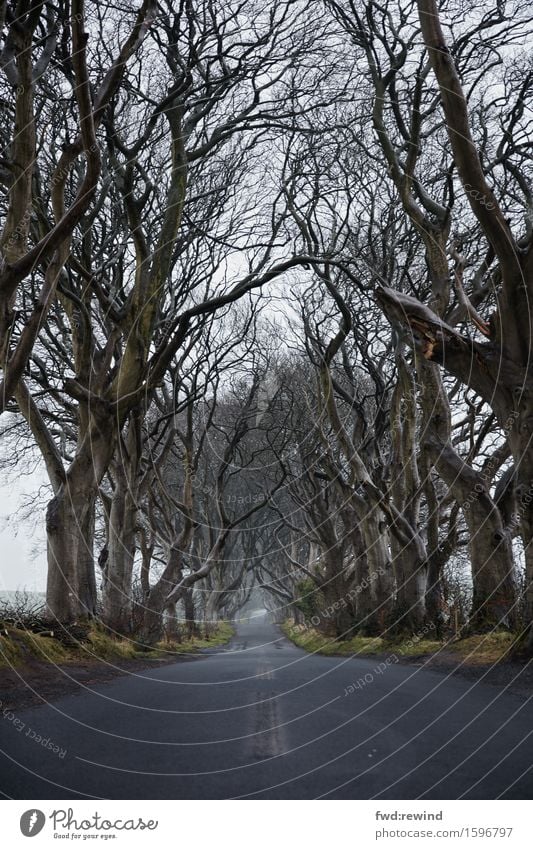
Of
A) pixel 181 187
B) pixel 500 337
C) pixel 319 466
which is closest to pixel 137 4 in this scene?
pixel 181 187

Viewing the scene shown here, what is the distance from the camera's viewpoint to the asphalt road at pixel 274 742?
198 cm

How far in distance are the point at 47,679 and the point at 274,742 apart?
39.2 inches

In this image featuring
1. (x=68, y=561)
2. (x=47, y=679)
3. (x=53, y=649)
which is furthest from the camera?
(x=68, y=561)

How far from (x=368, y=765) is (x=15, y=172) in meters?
4.74

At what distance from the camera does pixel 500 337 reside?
12.9 feet

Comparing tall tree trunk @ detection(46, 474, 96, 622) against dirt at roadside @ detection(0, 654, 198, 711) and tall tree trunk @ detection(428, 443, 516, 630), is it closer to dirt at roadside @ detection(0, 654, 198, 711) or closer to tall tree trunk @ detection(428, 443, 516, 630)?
dirt at roadside @ detection(0, 654, 198, 711)

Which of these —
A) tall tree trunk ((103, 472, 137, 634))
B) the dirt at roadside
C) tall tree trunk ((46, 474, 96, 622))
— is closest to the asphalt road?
the dirt at roadside

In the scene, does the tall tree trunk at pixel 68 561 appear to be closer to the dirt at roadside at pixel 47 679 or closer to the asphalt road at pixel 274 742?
the dirt at roadside at pixel 47 679

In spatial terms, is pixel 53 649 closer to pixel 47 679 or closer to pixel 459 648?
pixel 47 679

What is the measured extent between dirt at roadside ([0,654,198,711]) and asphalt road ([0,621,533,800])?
0.06 meters

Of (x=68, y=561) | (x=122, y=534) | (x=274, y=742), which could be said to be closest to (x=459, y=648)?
(x=274, y=742)

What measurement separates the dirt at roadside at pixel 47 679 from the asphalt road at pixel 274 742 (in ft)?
0.19

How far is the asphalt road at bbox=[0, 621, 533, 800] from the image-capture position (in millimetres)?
1981

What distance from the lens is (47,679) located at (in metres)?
2.50
